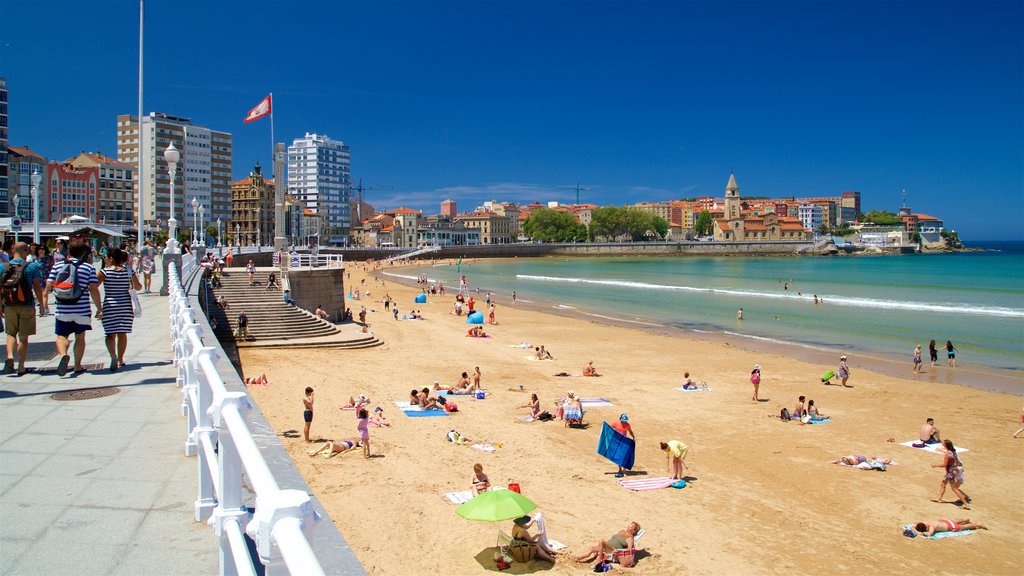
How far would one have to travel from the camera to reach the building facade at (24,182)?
227 ft

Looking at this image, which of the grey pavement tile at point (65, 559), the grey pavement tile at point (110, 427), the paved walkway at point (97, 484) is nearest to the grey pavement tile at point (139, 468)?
the paved walkway at point (97, 484)

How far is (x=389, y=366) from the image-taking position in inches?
835

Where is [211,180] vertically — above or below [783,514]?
above

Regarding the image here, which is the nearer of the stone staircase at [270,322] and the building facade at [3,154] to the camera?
the stone staircase at [270,322]

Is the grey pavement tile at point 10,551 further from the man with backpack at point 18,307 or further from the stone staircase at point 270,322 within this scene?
the stone staircase at point 270,322

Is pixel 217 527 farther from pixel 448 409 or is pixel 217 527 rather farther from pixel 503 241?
pixel 503 241

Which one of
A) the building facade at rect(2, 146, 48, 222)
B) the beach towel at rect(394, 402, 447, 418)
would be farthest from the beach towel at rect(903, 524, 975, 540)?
the building facade at rect(2, 146, 48, 222)

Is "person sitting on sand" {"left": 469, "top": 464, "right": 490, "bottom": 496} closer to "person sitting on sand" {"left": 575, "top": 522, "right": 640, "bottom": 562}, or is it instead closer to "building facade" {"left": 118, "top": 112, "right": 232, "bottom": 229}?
"person sitting on sand" {"left": 575, "top": 522, "right": 640, "bottom": 562}

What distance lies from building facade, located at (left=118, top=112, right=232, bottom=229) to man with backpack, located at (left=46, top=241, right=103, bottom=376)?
330ft

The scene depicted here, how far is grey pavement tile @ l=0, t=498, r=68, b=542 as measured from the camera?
324cm

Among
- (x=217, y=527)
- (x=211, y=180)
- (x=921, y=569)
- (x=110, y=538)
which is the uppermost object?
(x=211, y=180)

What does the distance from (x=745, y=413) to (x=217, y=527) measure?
16.3m

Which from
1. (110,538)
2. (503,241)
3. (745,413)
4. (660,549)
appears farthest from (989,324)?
(503,241)

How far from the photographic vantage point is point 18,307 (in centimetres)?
740
